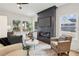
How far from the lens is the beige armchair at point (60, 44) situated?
2.50m

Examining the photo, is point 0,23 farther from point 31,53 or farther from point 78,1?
point 78,1

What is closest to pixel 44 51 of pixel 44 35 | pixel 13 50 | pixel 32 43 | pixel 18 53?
pixel 32 43

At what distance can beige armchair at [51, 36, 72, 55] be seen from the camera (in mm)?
2500

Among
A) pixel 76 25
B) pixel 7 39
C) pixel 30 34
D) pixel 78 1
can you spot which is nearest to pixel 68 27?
pixel 76 25

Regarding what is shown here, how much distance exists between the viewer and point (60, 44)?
2.68 m

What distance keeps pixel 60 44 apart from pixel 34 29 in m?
0.70

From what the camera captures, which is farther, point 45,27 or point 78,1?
point 45,27

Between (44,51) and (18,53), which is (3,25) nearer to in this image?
(18,53)

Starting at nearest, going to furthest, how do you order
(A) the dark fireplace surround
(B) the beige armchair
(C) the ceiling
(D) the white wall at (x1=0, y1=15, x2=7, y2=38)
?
(C) the ceiling
(D) the white wall at (x1=0, y1=15, x2=7, y2=38)
(B) the beige armchair
(A) the dark fireplace surround

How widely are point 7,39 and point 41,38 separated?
743mm

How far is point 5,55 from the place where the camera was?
7.22 ft

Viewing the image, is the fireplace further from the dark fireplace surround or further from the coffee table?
the coffee table

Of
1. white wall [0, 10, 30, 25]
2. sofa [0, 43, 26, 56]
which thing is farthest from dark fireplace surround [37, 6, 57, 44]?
sofa [0, 43, 26, 56]

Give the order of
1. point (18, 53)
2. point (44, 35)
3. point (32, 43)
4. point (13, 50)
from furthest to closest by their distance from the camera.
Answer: point (44, 35), point (32, 43), point (13, 50), point (18, 53)
